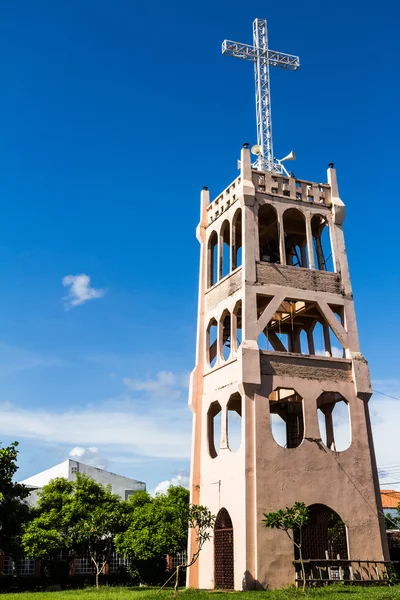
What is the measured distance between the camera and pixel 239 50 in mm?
41250

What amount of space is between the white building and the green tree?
9245 mm

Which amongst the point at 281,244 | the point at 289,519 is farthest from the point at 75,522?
the point at 281,244

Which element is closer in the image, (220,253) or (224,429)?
(224,429)

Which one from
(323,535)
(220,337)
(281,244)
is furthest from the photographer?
(220,337)

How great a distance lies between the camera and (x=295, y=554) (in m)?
27.1

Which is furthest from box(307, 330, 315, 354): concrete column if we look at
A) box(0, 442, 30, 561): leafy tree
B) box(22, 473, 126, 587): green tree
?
box(0, 442, 30, 561): leafy tree

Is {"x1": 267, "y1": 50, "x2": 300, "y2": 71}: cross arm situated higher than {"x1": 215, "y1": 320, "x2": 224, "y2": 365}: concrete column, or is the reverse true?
{"x1": 267, "y1": 50, "x2": 300, "y2": 71}: cross arm

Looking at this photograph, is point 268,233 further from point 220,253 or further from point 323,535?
point 323,535

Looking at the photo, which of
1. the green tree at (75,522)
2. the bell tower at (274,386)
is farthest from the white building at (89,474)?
the bell tower at (274,386)

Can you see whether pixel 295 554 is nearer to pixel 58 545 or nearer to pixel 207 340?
pixel 207 340

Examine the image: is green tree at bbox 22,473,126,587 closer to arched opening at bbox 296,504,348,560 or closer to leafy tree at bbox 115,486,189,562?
leafy tree at bbox 115,486,189,562

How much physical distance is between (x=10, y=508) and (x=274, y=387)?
18.1 meters

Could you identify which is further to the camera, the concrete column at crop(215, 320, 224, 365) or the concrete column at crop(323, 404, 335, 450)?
the concrete column at crop(215, 320, 224, 365)

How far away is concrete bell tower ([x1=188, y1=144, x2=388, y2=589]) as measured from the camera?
2742 centimetres
